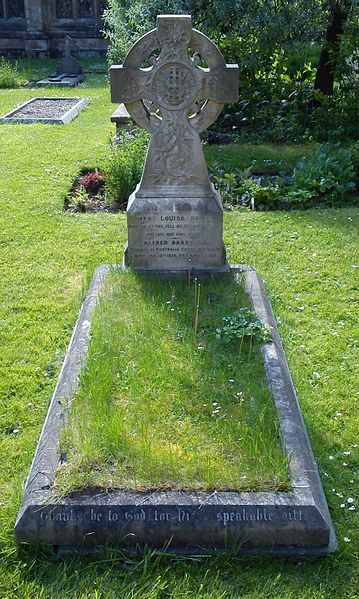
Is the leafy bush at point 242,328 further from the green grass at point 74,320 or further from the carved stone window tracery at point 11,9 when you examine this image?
the carved stone window tracery at point 11,9

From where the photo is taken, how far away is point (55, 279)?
6.47 metres

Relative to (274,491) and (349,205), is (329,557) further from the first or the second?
(349,205)

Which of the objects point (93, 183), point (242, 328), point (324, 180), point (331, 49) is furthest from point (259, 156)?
point (242, 328)

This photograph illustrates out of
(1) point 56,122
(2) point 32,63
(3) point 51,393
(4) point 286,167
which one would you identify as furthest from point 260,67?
(2) point 32,63

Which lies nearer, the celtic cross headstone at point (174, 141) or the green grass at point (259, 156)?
the celtic cross headstone at point (174, 141)

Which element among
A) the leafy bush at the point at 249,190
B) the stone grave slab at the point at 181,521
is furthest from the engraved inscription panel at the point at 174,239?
the stone grave slab at the point at 181,521

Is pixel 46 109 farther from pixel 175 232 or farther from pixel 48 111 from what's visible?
pixel 175 232

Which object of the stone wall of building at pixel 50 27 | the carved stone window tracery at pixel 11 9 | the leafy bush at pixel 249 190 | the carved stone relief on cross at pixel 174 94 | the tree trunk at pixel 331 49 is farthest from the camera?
the carved stone window tracery at pixel 11 9

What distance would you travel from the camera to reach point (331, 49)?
11.4m

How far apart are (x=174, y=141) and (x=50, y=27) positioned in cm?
1979

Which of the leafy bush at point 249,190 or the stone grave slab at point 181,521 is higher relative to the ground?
the stone grave slab at point 181,521

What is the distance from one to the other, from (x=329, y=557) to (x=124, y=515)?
102 cm

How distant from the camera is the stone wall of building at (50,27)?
2300 centimetres

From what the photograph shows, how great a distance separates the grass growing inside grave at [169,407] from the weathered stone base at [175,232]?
68 centimetres
